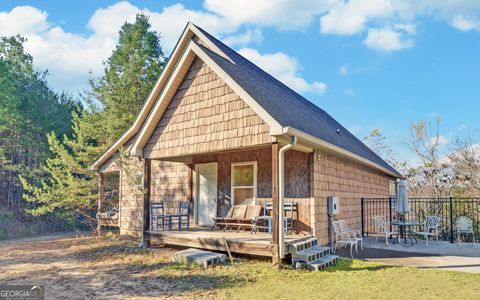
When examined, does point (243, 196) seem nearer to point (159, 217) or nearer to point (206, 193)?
point (206, 193)

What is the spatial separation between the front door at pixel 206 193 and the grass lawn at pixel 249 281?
3.17m

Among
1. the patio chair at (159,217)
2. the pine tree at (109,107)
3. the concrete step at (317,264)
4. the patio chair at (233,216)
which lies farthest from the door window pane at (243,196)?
the pine tree at (109,107)

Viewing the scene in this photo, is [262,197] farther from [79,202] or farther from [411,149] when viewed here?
[411,149]

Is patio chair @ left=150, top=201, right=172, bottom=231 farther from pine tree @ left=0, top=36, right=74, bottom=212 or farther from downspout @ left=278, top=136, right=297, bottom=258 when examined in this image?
pine tree @ left=0, top=36, right=74, bottom=212

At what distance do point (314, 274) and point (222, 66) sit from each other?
5107 mm

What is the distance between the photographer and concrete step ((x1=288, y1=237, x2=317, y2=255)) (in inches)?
290

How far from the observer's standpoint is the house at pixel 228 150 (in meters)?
Result: 7.72

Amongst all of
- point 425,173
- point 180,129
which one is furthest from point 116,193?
Result: point 425,173

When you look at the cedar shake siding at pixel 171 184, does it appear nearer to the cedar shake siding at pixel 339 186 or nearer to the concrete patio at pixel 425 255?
the cedar shake siding at pixel 339 186

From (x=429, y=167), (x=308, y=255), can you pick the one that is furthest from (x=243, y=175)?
(x=429, y=167)

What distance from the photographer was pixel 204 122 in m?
8.69

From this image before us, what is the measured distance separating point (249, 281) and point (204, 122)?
13.2 ft

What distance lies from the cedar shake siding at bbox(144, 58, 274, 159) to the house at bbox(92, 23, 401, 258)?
0.08 ft

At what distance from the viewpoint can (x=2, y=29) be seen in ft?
68.9
